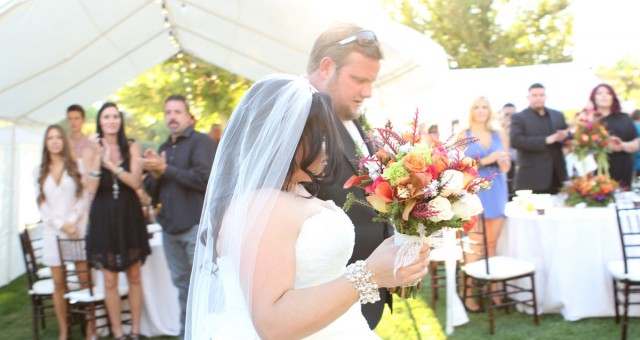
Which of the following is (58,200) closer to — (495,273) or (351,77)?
(351,77)

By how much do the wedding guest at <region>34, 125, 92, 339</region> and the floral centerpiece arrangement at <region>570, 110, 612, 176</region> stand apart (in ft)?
15.2

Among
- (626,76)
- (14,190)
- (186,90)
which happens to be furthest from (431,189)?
(626,76)

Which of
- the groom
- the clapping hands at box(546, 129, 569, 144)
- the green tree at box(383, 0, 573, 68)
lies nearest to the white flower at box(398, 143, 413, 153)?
the groom

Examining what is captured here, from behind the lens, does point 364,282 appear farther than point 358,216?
No

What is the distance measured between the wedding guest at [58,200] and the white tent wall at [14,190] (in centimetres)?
276

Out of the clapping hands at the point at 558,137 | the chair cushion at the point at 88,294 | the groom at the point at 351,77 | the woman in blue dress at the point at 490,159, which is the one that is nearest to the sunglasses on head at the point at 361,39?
the groom at the point at 351,77

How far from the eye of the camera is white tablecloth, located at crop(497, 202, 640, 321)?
550 cm

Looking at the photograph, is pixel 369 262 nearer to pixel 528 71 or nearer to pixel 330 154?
pixel 330 154

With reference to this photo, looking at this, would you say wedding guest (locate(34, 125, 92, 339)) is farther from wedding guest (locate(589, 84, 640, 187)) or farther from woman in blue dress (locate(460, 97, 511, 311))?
wedding guest (locate(589, 84, 640, 187))

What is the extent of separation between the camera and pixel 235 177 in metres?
2.24

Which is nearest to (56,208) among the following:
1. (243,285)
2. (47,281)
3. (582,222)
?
(47,281)

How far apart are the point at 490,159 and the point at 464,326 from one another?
5.08ft

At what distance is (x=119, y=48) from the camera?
885cm

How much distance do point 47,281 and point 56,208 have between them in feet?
2.53
